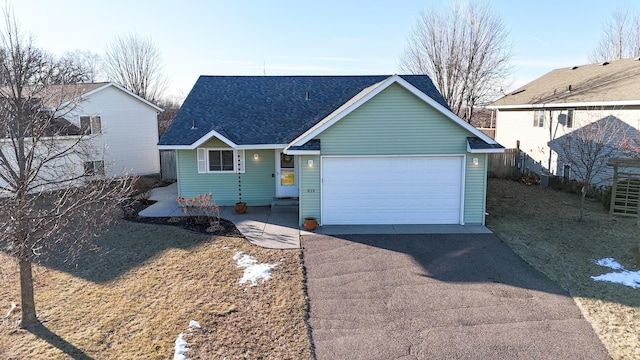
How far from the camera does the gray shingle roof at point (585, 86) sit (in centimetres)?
1692

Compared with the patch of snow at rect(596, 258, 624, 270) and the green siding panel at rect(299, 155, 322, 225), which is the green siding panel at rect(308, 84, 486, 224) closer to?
the green siding panel at rect(299, 155, 322, 225)

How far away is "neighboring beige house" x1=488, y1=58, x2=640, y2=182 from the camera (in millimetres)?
16562

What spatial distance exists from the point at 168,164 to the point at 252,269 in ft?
47.7

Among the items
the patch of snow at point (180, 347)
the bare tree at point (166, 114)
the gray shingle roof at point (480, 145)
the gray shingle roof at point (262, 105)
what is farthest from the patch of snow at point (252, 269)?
the bare tree at point (166, 114)

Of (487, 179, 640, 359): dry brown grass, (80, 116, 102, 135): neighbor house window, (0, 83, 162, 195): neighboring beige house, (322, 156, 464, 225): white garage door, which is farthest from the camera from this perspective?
(80, 116, 102, 135): neighbor house window

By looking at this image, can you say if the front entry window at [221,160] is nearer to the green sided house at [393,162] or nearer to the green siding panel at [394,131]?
the green sided house at [393,162]

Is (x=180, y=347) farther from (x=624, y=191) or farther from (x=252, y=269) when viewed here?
(x=624, y=191)

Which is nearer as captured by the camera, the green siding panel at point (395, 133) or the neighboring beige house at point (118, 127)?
the green siding panel at point (395, 133)

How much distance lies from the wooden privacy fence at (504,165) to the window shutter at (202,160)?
14985 millimetres

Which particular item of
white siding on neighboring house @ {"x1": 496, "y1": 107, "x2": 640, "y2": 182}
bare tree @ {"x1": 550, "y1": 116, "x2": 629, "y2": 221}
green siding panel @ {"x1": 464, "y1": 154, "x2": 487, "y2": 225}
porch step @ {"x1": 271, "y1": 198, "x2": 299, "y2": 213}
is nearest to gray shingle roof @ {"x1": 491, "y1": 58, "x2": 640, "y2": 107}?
white siding on neighboring house @ {"x1": 496, "y1": 107, "x2": 640, "y2": 182}

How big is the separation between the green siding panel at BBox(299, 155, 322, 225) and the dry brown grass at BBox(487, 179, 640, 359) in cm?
543

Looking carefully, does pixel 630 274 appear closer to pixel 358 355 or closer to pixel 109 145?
pixel 358 355

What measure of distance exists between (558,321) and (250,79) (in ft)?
51.9

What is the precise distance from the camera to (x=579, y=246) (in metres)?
10.9
